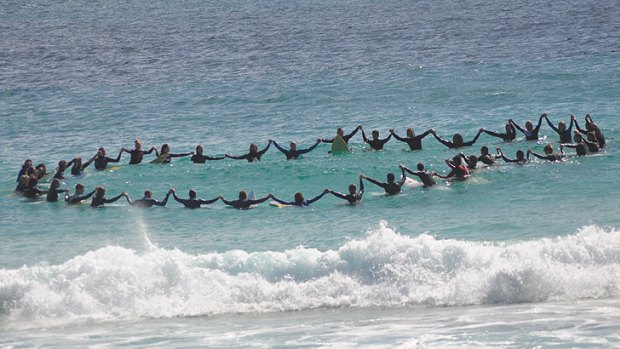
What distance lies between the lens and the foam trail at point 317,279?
21641 mm

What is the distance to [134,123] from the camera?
134ft

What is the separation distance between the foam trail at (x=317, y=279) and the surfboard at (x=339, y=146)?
1068 centimetres

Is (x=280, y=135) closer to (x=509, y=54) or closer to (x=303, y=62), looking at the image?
(x=303, y=62)

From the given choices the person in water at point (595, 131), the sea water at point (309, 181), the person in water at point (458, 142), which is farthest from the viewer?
the person in water at point (458, 142)

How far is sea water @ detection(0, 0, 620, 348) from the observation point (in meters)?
21.2

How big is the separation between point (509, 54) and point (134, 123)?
15.8 m

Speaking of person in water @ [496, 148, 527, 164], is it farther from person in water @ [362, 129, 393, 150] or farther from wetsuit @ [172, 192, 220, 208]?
wetsuit @ [172, 192, 220, 208]

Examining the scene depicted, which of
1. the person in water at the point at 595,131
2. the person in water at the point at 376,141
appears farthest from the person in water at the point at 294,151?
the person in water at the point at 595,131

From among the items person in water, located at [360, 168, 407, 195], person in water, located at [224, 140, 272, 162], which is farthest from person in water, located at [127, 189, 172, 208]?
person in water, located at [360, 168, 407, 195]

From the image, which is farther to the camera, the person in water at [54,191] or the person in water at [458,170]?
the person in water at [54,191]

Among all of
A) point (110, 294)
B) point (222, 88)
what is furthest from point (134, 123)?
point (110, 294)

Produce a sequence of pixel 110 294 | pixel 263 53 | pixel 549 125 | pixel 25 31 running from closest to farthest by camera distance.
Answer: pixel 110 294 < pixel 549 125 < pixel 263 53 < pixel 25 31

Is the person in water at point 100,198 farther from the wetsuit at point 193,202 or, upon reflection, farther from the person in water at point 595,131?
the person in water at point 595,131

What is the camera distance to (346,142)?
3494cm
